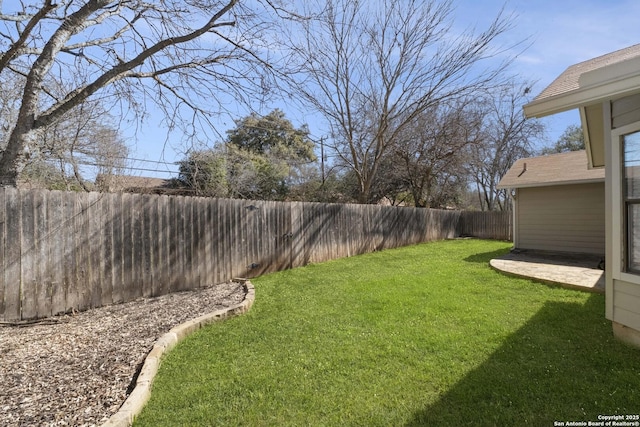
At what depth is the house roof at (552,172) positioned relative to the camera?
8.62 metres

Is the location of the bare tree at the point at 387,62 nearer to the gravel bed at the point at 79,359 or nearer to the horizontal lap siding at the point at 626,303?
the gravel bed at the point at 79,359

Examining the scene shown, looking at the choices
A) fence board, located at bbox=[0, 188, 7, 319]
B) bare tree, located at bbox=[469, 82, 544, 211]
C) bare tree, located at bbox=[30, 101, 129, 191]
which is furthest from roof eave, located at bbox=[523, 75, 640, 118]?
bare tree, located at bbox=[469, 82, 544, 211]

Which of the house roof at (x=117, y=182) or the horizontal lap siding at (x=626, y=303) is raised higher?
the house roof at (x=117, y=182)

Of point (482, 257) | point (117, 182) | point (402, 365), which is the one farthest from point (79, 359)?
point (482, 257)

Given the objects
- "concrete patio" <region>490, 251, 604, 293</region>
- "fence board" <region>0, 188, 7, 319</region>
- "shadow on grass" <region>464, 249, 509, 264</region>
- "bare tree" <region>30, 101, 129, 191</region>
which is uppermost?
"bare tree" <region>30, 101, 129, 191</region>

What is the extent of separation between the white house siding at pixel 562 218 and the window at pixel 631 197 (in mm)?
6763

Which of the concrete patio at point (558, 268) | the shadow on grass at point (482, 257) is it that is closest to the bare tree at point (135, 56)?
the concrete patio at point (558, 268)

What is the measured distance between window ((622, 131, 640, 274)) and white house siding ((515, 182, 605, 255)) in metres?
6.76

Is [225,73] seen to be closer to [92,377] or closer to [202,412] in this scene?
[92,377]

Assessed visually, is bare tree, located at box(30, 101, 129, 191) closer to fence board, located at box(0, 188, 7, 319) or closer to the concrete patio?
fence board, located at box(0, 188, 7, 319)

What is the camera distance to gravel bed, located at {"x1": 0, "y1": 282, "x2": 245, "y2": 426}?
209 cm

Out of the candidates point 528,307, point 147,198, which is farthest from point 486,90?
point 147,198

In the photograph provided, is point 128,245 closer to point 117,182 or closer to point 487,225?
point 117,182

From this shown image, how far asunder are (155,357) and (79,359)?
26.2 inches
